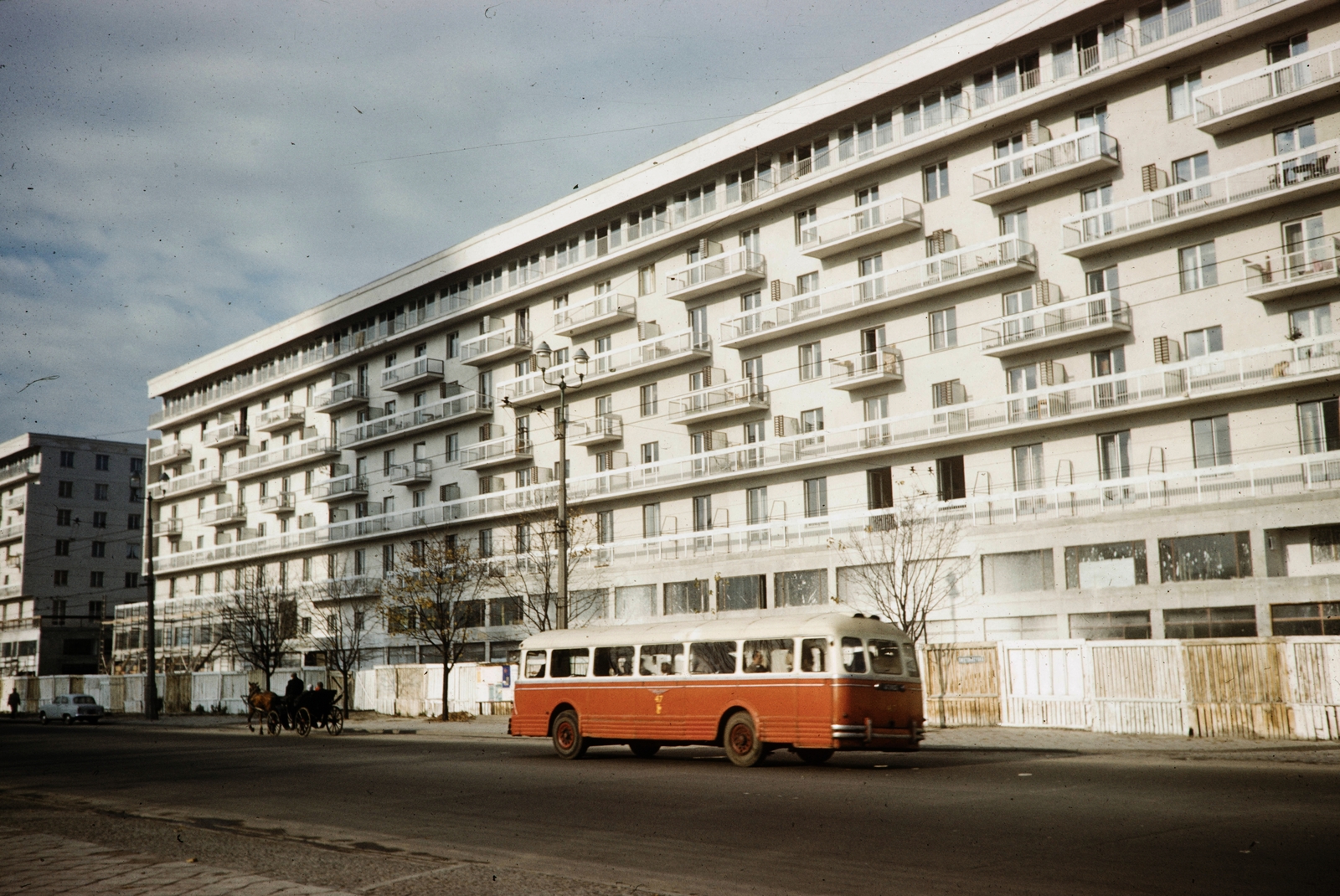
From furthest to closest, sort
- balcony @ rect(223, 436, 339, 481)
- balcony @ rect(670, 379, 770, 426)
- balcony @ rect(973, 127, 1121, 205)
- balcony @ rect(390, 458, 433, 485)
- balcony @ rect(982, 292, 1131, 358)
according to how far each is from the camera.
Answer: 1. balcony @ rect(223, 436, 339, 481)
2. balcony @ rect(390, 458, 433, 485)
3. balcony @ rect(670, 379, 770, 426)
4. balcony @ rect(973, 127, 1121, 205)
5. balcony @ rect(982, 292, 1131, 358)

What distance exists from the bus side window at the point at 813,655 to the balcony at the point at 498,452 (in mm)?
37049

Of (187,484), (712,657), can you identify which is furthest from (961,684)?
(187,484)

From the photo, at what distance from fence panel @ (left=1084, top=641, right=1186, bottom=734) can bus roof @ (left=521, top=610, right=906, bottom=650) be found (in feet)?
24.8

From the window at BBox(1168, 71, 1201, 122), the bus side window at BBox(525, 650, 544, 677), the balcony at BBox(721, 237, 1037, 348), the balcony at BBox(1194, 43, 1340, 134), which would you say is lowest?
the bus side window at BBox(525, 650, 544, 677)

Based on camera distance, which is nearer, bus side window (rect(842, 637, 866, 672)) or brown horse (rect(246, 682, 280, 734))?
bus side window (rect(842, 637, 866, 672))

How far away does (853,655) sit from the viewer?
19141mm

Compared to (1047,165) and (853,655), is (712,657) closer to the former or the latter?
(853,655)

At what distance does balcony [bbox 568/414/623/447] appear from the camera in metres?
51.6

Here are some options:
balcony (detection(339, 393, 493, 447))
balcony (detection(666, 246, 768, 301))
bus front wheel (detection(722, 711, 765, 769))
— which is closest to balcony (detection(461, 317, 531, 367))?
balcony (detection(339, 393, 493, 447))

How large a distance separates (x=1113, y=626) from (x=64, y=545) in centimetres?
10089

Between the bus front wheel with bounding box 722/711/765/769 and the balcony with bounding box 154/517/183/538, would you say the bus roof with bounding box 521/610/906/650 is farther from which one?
the balcony with bounding box 154/517/183/538

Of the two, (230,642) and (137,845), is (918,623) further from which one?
(230,642)

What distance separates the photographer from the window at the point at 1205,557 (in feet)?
107

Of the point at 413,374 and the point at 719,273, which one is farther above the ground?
the point at 719,273
